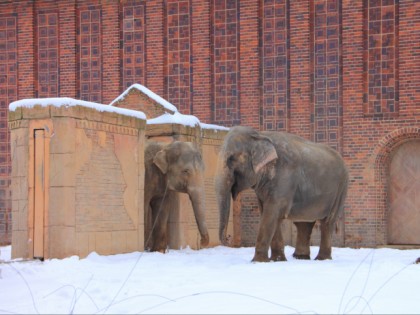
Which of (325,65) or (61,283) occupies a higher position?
(325,65)

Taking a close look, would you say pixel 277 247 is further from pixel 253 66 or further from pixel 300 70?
pixel 253 66

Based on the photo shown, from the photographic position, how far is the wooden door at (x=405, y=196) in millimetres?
18016

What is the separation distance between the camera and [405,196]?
1808 centimetres

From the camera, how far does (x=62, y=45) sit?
21.3 m

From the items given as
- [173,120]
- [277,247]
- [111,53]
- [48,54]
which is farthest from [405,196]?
[48,54]

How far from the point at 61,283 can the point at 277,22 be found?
11.8 meters

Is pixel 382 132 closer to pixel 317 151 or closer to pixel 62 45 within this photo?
pixel 317 151

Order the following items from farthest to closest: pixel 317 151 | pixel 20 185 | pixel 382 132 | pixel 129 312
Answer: pixel 382 132
pixel 317 151
pixel 20 185
pixel 129 312

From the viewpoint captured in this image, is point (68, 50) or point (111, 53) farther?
point (68, 50)

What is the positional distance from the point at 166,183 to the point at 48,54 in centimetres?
869

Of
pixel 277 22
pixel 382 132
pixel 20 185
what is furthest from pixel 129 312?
pixel 277 22

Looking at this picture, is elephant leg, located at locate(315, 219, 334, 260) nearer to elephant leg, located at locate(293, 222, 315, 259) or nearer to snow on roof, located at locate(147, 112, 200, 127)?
elephant leg, located at locate(293, 222, 315, 259)

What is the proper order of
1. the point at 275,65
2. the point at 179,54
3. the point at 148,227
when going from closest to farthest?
the point at 148,227, the point at 275,65, the point at 179,54

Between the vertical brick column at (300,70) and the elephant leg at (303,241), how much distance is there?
5665 mm
